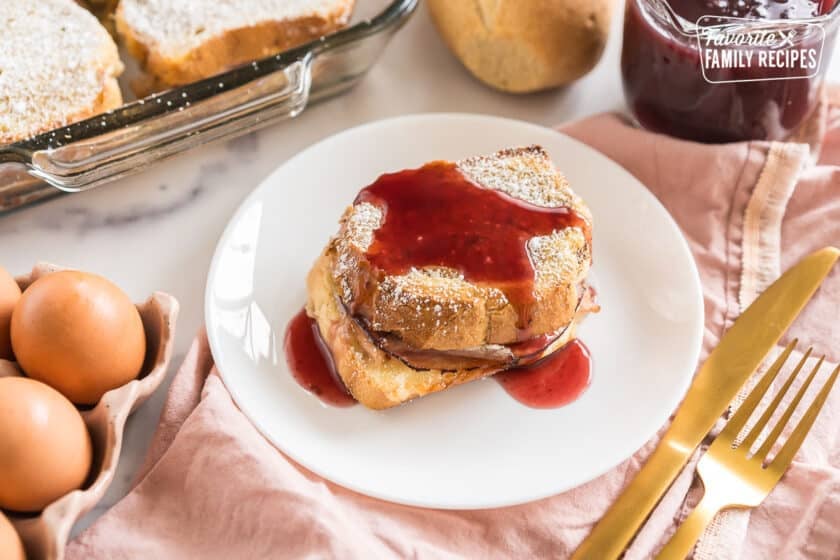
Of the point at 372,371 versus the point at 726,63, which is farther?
the point at 726,63

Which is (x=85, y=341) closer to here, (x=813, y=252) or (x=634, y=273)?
(x=634, y=273)

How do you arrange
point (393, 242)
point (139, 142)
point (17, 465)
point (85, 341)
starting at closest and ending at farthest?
point (17, 465), point (85, 341), point (393, 242), point (139, 142)

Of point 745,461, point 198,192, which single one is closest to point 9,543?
point 198,192

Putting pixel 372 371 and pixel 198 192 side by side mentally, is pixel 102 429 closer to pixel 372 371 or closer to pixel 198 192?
pixel 372 371

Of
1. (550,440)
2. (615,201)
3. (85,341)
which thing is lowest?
(550,440)

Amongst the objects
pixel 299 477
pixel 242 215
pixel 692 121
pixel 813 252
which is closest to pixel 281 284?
pixel 242 215

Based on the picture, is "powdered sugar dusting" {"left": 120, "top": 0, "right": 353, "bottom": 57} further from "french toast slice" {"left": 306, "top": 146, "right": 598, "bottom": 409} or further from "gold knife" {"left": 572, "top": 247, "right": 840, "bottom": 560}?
"gold knife" {"left": 572, "top": 247, "right": 840, "bottom": 560}

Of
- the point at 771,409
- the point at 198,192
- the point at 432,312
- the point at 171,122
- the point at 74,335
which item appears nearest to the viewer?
the point at 74,335
